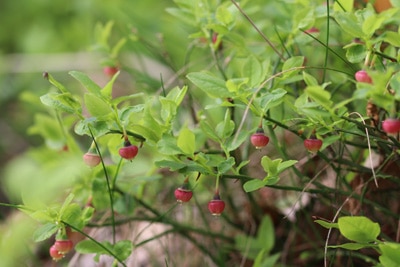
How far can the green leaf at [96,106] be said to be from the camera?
34.5 inches

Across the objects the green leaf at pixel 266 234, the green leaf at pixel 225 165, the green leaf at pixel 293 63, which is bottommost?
the green leaf at pixel 266 234

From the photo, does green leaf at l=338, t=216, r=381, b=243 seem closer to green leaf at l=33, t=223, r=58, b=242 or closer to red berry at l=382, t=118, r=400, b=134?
red berry at l=382, t=118, r=400, b=134

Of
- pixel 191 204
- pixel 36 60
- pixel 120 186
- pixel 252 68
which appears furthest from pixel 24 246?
pixel 36 60

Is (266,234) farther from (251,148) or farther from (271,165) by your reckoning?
(271,165)

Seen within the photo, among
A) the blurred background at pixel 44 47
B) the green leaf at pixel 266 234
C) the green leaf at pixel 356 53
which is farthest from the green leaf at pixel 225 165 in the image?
the blurred background at pixel 44 47

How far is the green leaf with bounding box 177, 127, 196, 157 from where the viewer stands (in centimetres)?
89

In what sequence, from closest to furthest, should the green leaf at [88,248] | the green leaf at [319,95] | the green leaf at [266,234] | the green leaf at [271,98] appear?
the green leaf at [319,95]
the green leaf at [271,98]
the green leaf at [88,248]
the green leaf at [266,234]

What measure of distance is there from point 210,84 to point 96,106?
6.2 inches

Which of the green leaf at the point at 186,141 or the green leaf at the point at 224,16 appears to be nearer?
the green leaf at the point at 186,141

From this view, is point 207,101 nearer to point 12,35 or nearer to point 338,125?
point 338,125

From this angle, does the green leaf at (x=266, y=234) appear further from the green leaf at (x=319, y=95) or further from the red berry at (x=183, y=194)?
the green leaf at (x=319, y=95)

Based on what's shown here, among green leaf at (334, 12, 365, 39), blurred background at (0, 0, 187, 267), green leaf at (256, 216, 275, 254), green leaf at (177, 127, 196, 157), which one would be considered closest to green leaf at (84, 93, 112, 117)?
green leaf at (177, 127, 196, 157)

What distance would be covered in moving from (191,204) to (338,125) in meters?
0.55

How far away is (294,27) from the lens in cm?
107
